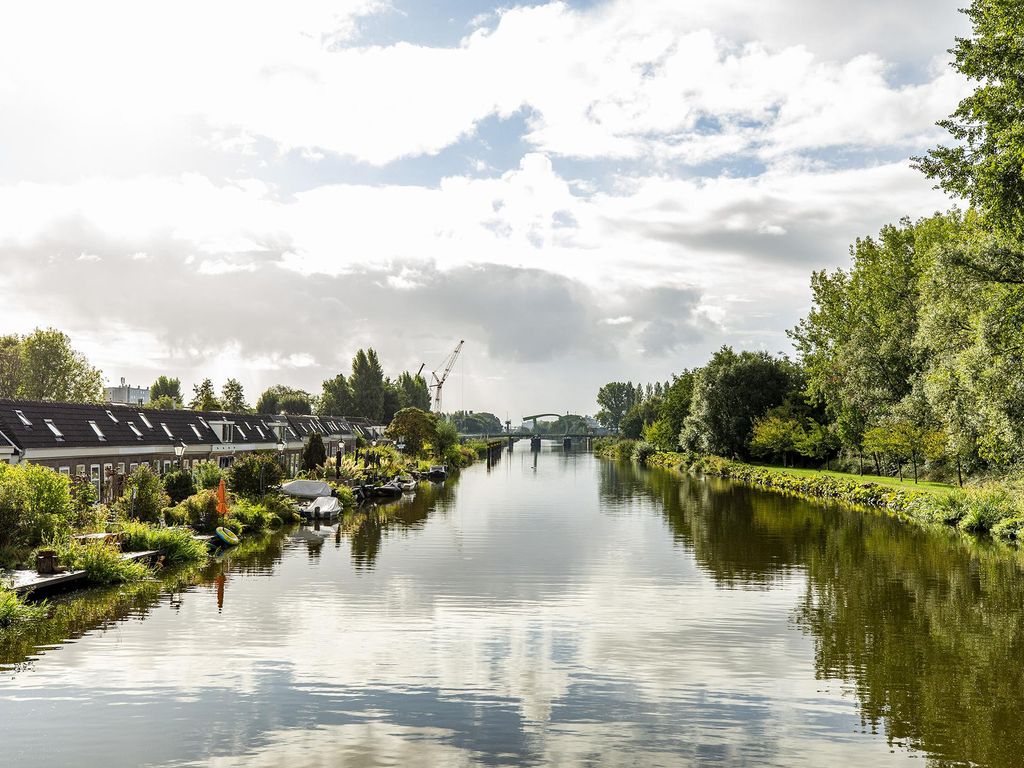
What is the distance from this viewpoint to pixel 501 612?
23750 millimetres

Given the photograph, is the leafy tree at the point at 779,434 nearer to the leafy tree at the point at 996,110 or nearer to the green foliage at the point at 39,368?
the leafy tree at the point at 996,110

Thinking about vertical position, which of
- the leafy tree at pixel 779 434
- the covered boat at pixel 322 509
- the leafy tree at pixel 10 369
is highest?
the leafy tree at pixel 10 369

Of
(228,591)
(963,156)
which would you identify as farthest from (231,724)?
(963,156)

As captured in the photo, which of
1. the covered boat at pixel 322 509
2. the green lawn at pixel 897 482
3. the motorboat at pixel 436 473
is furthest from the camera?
the motorboat at pixel 436 473

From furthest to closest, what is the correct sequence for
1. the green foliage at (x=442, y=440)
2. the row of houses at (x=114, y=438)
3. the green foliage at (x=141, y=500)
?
1. the green foliage at (x=442, y=440)
2. the row of houses at (x=114, y=438)
3. the green foliage at (x=141, y=500)

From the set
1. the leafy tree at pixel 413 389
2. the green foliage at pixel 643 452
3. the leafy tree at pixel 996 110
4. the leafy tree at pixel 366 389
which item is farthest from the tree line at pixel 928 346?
the leafy tree at pixel 413 389

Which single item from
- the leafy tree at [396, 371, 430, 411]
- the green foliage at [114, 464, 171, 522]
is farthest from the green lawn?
the leafy tree at [396, 371, 430, 411]

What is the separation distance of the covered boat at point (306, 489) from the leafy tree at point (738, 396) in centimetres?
5821

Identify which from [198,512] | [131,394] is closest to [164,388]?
[131,394]

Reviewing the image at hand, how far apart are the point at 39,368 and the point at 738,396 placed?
85537mm

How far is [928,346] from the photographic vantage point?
51812 mm

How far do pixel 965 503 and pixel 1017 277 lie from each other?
1324cm

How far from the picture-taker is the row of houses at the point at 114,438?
40125 millimetres

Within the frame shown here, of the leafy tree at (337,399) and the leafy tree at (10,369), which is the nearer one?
the leafy tree at (10,369)
